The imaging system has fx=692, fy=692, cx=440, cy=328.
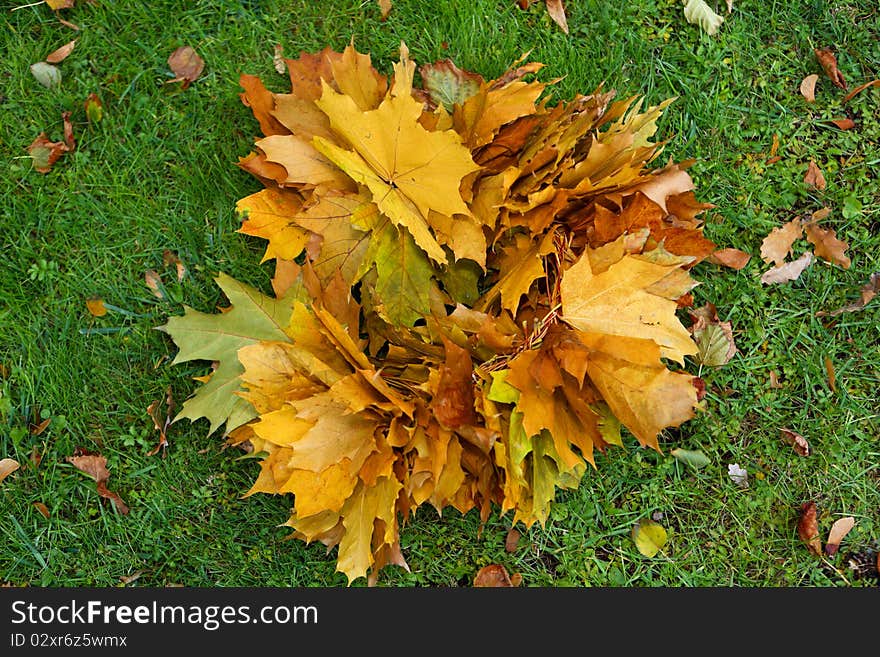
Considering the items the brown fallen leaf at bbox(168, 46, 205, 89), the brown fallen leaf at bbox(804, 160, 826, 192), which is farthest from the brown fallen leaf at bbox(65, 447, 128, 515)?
the brown fallen leaf at bbox(804, 160, 826, 192)

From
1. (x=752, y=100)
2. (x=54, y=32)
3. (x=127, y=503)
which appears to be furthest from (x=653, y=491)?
(x=54, y=32)

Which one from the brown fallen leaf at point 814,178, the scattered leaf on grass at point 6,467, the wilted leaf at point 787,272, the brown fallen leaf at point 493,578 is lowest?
the brown fallen leaf at point 493,578

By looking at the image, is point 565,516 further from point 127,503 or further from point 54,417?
point 54,417

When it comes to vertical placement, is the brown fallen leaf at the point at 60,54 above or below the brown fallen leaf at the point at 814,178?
above

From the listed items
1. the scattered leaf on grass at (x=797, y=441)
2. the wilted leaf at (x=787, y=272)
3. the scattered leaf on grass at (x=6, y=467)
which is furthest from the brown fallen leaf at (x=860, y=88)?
the scattered leaf on grass at (x=6, y=467)

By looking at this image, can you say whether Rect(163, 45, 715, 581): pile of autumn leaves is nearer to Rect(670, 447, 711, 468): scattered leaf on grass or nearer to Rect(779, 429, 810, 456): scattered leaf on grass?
Rect(670, 447, 711, 468): scattered leaf on grass

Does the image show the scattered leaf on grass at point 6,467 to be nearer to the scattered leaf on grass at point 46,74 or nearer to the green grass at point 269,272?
the green grass at point 269,272

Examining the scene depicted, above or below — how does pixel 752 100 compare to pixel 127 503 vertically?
above
